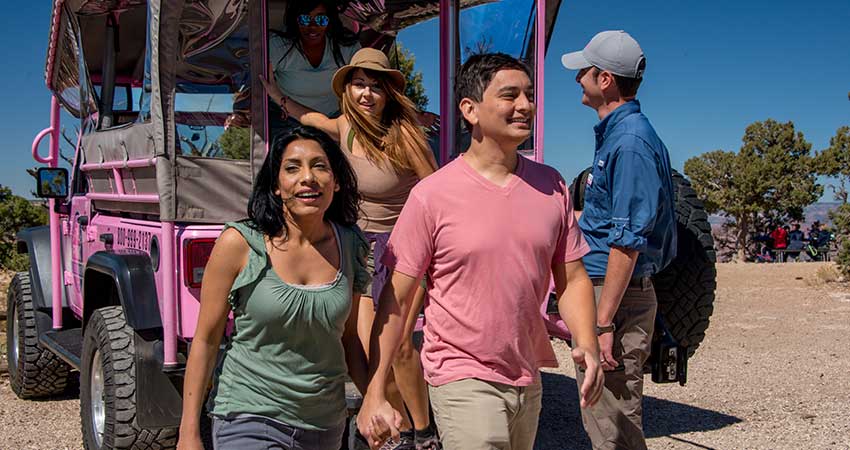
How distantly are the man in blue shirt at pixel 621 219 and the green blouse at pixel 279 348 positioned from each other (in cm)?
118

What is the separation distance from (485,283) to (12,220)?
16072 millimetres

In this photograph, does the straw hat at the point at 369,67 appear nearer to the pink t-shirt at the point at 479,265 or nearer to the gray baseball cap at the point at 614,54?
the gray baseball cap at the point at 614,54

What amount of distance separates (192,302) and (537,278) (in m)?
1.74

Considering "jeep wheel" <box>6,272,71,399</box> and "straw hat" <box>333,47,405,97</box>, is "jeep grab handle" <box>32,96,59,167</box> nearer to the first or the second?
"jeep wheel" <box>6,272,71,399</box>

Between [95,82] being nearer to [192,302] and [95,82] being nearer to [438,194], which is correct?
[192,302]

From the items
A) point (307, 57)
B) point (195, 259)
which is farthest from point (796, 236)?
point (195, 259)

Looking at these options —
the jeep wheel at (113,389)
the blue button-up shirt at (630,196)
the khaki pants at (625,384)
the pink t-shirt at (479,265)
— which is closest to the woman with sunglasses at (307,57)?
the jeep wheel at (113,389)

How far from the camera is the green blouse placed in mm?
2400

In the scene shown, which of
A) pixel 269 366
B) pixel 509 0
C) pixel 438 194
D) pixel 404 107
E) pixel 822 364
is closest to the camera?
pixel 269 366

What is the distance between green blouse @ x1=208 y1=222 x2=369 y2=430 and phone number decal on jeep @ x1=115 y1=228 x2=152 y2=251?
1.78m

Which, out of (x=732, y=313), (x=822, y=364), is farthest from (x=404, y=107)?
(x=732, y=313)

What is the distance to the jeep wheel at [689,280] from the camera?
468 centimetres

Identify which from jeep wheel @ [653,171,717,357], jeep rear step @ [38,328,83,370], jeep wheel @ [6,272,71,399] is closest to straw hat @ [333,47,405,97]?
jeep wheel @ [653,171,717,357]

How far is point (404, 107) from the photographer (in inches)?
145
